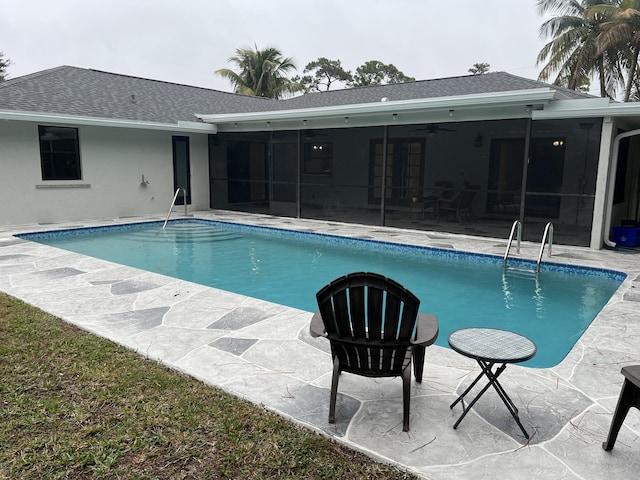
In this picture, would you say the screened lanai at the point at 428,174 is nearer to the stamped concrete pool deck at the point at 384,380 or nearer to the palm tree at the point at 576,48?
the stamped concrete pool deck at the point at 384,380

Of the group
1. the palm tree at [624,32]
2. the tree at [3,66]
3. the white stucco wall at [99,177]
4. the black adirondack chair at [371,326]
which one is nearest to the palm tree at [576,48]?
the palm tree at [624,32]

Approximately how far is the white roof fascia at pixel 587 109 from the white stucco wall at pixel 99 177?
9.59 meters

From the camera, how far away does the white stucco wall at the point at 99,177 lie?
10633mm

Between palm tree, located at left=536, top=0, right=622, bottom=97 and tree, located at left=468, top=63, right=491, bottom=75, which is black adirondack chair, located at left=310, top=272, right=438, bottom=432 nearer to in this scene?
palm tree, located at left=536, top=0, right=622, bottom=97

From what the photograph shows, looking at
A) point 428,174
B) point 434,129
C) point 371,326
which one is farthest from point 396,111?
point 371,326

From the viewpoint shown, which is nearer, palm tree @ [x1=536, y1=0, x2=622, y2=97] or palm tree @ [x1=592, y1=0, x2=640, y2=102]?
palm tree @ [x1=592, y1=0, x2=640, y2=102]

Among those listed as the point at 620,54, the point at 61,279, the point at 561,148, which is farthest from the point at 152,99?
the point at 620,54

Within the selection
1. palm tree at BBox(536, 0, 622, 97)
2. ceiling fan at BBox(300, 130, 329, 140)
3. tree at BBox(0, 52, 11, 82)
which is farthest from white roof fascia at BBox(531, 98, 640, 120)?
tree at BBox(0, 52, 11, 82)

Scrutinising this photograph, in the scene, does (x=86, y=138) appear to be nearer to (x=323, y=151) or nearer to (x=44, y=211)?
(x=44, y=211)

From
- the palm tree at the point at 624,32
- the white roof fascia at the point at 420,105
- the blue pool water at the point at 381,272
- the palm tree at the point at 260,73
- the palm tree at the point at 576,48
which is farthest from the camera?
the palm tree at the point at 260,73

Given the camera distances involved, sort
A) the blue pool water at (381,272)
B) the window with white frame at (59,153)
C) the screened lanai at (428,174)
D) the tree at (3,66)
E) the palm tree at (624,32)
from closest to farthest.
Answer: the blue pool water at (381,272), the screened lanai at (428,174), the window with white frame at (59,153), the palm tree at (624,32), the tree at (3,66)

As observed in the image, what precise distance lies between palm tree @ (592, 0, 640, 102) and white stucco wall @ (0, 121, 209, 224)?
15949 mm

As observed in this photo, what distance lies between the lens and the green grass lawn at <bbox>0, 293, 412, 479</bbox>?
2324 mm

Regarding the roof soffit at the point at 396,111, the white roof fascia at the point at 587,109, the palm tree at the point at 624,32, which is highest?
the palm tree at the point at 624,32
